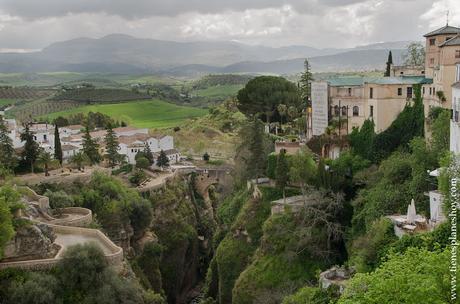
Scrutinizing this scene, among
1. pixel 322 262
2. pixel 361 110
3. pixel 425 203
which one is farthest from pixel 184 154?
pixel 425 203

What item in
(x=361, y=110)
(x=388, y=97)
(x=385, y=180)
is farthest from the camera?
(x=361, y=110)

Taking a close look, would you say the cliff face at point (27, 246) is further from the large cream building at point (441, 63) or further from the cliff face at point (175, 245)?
the large cream building at point (441, 63)

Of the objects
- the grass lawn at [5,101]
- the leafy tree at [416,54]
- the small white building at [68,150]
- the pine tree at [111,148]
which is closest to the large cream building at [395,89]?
the leafy tree at [416,54]

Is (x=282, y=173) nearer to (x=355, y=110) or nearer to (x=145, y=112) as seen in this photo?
(x=355, y=110)

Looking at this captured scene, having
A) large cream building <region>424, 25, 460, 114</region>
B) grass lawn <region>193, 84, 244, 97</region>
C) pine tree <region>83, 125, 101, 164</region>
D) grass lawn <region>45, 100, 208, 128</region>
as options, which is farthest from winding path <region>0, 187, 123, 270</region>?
grass lawn <region>193, 84, 244, 97</region>

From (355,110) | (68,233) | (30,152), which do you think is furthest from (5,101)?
(355,110)

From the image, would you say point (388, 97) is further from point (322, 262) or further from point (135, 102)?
point (135, 102)
